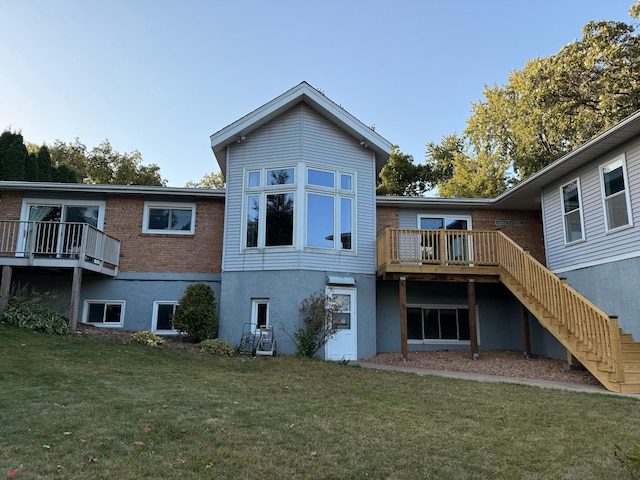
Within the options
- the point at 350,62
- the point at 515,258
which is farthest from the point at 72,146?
the point at 515,258

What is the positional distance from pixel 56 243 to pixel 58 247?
Answer: 1.45 ft

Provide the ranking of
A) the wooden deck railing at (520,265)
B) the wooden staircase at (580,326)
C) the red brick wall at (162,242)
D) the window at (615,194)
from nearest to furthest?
the wooden staircase at (580,326) → the wooden deck railing at (520,265) → the window at (615,194) → the red brick wall at (162,242)

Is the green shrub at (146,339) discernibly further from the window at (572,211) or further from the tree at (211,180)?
the tree at (211,180)

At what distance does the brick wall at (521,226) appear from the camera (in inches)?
577

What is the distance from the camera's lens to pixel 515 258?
11.5 meters

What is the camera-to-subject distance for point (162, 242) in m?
13.5

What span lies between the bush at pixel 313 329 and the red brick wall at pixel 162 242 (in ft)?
11.4

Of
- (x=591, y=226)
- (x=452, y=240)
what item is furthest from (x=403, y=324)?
(x=591, y=226)

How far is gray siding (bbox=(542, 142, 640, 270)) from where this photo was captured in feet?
31.4

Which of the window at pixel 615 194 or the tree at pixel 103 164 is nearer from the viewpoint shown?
the window at pixel 615 194

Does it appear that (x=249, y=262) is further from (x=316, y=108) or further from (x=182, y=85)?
(x=182, y=85)

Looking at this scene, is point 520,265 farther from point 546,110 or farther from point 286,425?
point 546,110

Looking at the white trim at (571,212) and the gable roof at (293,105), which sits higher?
the gable roof at (293,105)

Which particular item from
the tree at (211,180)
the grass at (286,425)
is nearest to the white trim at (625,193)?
the grass at (286,425)
